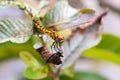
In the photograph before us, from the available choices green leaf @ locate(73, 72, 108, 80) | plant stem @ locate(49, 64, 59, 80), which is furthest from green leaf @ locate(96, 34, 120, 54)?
plant stem @ locate(49, 64, 59, 80)

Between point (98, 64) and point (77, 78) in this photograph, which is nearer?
point (77, 78)

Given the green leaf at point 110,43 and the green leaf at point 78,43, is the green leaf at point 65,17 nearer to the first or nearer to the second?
the green leaf at point 78,43

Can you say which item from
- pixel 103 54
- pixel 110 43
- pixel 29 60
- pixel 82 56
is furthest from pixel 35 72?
pixel 82 56

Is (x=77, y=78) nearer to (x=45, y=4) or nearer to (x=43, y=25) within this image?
(x=45, y=4)

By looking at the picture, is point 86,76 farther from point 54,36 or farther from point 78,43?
point 54,36

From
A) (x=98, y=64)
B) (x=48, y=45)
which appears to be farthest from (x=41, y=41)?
(x=98, y=64)
